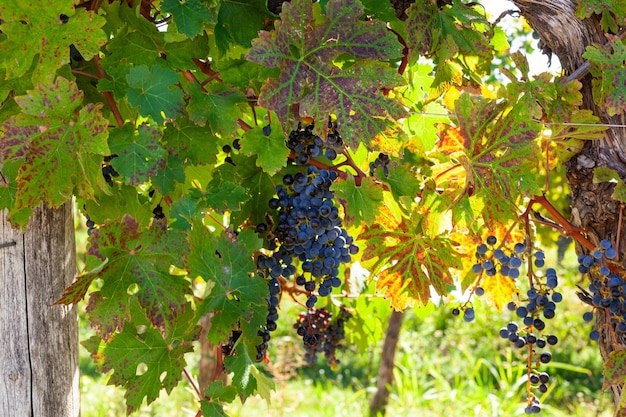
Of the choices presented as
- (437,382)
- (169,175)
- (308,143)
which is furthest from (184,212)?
(437,382)

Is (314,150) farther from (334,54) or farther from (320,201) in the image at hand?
(334,54)

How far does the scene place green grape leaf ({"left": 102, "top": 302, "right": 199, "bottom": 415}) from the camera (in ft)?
5.03

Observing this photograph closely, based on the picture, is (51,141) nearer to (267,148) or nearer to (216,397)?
(267,148)

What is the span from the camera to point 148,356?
1556 millimetres

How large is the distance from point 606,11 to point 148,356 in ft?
4.29

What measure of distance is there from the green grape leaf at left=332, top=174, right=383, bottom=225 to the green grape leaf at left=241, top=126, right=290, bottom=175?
14cm

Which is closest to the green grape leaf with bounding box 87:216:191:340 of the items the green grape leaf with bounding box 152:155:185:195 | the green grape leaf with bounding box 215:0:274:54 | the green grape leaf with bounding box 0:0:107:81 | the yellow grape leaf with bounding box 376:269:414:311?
the green grape leaf with bounding box 152:155:185:195

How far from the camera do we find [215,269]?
1.47 meters

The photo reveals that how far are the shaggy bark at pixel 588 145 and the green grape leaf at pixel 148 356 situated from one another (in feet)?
3.25

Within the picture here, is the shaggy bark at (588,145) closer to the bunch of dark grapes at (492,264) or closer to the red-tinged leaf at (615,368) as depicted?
the red-tinged leaf at (615,368)

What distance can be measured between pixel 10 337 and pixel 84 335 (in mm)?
5263

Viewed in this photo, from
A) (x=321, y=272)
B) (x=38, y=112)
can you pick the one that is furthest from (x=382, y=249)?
(x=38, y=112)

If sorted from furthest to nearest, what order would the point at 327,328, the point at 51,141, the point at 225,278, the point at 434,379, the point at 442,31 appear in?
the point at 434,379 < the point at 327,328 < the point at 442,31 < the point at 225,278 < the point at 51,141

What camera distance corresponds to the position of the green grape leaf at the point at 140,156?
55.6 inches
